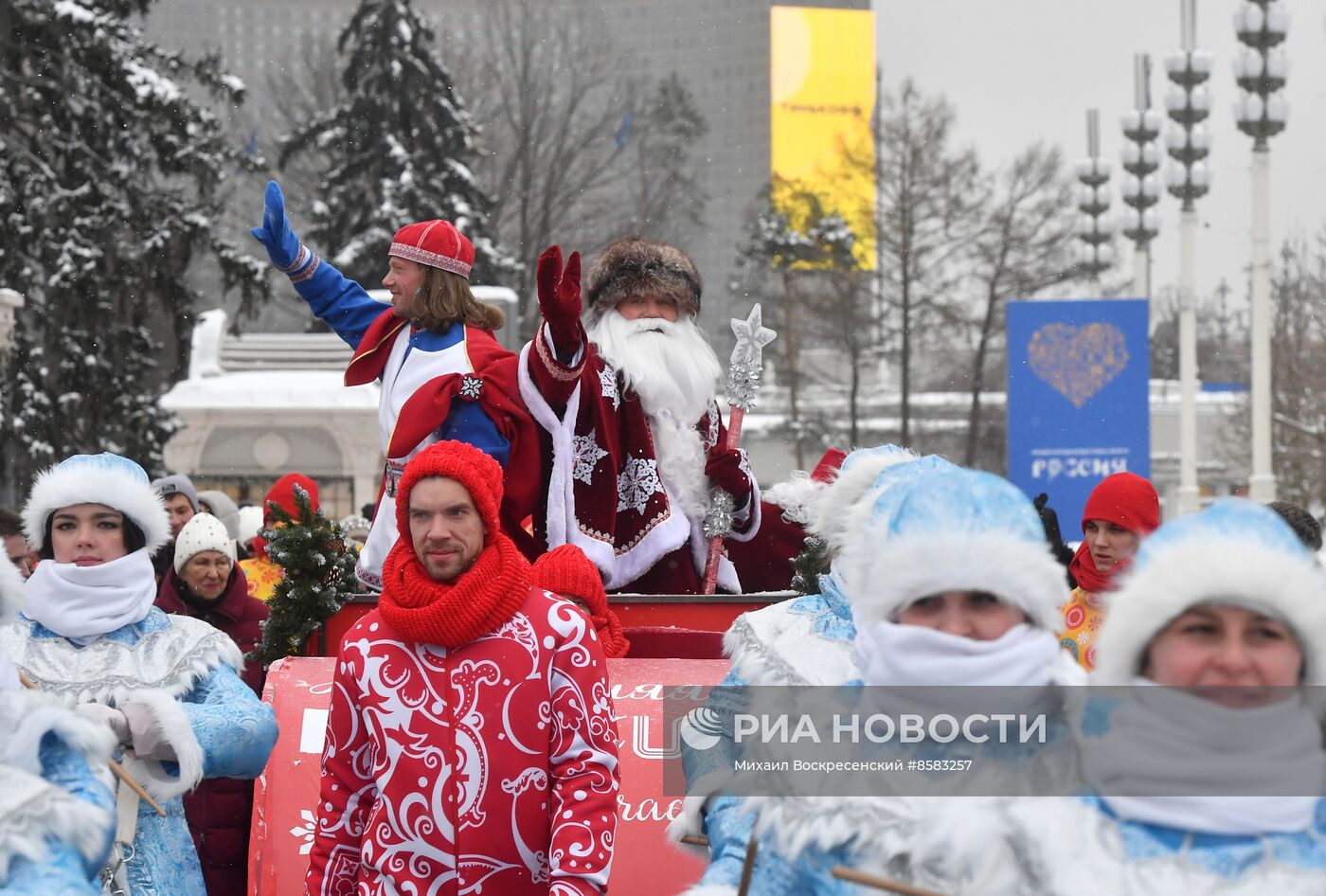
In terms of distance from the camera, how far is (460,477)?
391 centimetres

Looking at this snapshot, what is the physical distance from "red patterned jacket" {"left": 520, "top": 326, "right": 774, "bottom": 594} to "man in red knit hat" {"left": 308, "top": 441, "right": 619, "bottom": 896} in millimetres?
2671

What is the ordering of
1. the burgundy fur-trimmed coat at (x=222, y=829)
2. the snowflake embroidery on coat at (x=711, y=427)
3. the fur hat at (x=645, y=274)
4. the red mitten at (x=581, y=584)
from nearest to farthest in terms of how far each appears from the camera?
1. the burgundy fur-trimmed coat at (x=222, y=829)
2. the red mitten at (x=581, y=584)
3. the fur hat at (x=645, y=274)
4. the snowflake embroidery on coat at (x=711, y=427)

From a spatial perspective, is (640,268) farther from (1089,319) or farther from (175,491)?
(1089,319)

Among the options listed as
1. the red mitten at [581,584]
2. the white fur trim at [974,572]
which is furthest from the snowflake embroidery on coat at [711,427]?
the white fur trim at [974,572]

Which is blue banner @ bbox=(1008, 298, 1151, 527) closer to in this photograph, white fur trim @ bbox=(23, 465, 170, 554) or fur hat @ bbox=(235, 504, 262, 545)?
fur hat @ bbox=(235, 504, 262, 545)

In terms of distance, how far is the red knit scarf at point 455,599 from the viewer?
3.71 m

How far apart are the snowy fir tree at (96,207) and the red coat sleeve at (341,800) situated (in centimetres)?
1794

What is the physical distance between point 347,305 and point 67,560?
2.82 m

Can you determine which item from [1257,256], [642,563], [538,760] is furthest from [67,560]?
[1257,256]

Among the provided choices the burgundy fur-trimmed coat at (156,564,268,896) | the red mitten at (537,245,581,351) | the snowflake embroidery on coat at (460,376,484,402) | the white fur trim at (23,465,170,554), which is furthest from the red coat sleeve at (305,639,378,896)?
the snowflake embroidery on coat at (460,376,484,402)

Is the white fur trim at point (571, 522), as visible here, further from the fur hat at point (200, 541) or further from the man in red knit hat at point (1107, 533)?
the man in red knit hat at point (1107, 533)

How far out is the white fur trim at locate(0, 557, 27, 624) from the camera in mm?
3152

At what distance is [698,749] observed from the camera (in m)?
3.81

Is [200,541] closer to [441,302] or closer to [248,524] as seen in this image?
[441,302]
